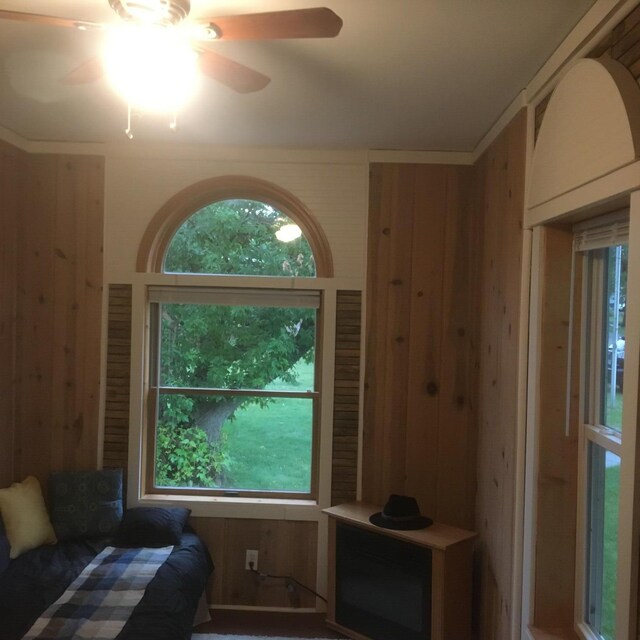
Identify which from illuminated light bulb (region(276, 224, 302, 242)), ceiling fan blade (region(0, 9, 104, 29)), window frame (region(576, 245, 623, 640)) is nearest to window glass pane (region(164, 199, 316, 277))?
illuminated light bulb (region(276, 224, 302, 242))

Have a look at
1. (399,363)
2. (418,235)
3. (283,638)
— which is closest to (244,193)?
(418,235)

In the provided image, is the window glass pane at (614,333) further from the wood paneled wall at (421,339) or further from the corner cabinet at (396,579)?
the wood paneled wall at (421,339)

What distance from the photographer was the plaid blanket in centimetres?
242

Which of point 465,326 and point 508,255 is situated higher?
point 508,255

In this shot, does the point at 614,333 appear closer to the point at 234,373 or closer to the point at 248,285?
the point at 248,285

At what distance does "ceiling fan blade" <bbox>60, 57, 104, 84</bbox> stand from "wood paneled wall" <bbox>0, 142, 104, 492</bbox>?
155cm

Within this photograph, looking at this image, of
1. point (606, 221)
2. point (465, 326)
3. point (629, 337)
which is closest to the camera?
point (629, 337)

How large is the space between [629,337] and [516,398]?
967 mm

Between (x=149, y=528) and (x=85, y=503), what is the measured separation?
0.39 m

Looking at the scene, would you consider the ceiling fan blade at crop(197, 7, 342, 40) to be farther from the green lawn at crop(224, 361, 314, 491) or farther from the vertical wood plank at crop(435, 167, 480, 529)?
the green lawn at crop(224, 361, 314, 491)

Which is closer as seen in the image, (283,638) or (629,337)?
(629,337)

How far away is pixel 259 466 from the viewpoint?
3621mm

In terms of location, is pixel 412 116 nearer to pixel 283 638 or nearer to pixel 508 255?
pixel 508 255

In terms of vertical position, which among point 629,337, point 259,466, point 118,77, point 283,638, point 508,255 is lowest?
point 283,638
